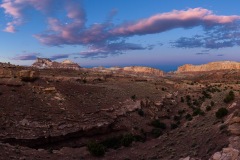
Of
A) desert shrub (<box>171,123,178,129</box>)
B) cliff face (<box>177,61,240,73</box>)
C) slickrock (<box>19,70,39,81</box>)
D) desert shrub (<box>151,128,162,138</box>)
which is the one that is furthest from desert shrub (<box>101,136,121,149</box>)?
cliff face (<box>177,61,240,73</box>)

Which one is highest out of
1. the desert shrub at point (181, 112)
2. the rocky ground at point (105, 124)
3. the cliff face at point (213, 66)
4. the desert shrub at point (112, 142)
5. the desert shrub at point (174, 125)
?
the cliff face at point (213, 66)

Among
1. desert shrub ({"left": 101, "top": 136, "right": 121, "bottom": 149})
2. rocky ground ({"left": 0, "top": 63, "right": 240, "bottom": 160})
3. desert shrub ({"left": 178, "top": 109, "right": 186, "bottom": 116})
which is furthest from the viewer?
desert shrub ({"left": 178, "top": 109, "right": 186, "bottom": 116})

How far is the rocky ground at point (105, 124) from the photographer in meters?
18.4

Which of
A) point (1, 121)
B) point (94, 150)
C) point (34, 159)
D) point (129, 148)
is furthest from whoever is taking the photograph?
point (1, 121)

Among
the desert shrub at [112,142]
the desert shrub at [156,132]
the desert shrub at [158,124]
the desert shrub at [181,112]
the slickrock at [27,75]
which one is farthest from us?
the desert shrub at [181,112]

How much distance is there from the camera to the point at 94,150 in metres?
20.6

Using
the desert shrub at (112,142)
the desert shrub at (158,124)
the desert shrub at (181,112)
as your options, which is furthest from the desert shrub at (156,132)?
the desert shrub at (181,112)

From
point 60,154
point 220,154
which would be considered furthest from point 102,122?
point 220,154

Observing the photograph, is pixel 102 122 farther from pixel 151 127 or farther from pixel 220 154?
pixel 220 154

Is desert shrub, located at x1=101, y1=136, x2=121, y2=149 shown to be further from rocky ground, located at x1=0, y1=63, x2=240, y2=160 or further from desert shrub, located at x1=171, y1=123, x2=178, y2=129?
desert shrub, located at x1=171, y1=123, x2=178, y2=129

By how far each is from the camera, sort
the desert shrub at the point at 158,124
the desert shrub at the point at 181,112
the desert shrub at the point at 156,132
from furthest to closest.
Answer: the desert shrub at the point at 181,112, the desert shrub at the point at 158,124, the desert shrub at the point at 156,132

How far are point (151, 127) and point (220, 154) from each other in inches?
688

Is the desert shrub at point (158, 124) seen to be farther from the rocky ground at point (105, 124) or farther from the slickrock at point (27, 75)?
the slickrock at point (27, 75)

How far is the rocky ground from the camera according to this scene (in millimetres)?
18438
